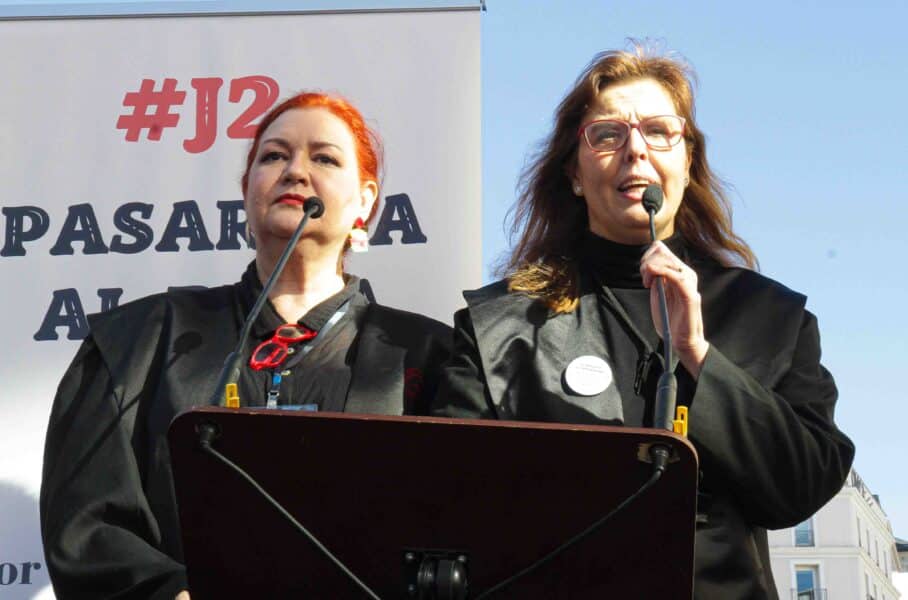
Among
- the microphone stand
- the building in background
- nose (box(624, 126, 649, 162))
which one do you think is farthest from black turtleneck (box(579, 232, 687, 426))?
the building in background

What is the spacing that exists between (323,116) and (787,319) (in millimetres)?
1384

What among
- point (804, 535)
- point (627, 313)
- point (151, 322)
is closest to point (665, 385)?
point (627, 313)

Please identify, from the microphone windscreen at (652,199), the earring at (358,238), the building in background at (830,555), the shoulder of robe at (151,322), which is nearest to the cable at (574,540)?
the microphone windscreen at (652,199)

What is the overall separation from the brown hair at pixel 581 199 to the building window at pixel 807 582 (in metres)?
44.3

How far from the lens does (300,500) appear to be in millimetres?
2635

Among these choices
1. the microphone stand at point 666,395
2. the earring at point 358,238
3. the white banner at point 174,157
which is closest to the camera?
the microphone stand at point 666,395

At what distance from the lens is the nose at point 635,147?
3.82 m

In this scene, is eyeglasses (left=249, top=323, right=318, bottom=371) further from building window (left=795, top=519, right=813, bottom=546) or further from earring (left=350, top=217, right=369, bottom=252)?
building window (left=795, top=519, right=813, bottom=546)

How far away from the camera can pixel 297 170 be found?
13.5 ft

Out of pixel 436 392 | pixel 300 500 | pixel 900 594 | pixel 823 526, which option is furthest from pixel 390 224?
pixel 900 594

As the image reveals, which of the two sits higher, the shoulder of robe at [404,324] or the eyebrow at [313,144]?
the eyebrow at [313,144]

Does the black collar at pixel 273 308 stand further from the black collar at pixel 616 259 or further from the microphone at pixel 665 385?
the microphone at pixel 665 385

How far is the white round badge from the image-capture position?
11.5 feet

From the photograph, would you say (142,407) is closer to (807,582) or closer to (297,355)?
(297,355)
